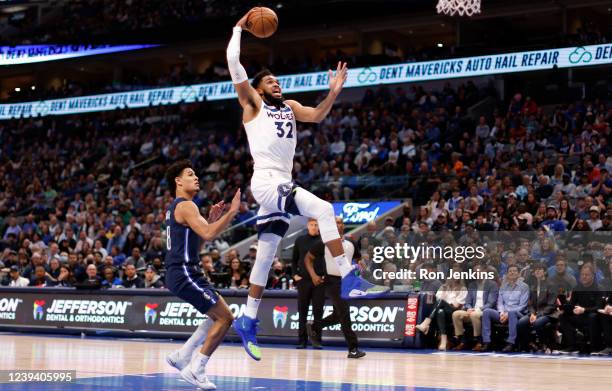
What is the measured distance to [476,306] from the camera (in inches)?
570

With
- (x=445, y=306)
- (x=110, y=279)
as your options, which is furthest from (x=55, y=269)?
(x=445, y=306)

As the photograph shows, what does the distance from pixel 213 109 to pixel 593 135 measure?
1688cm

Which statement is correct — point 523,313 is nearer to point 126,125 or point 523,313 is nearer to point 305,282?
point 305,282

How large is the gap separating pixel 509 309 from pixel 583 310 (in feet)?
3.80

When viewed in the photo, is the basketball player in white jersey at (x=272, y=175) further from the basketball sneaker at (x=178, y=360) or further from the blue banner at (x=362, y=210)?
the blue banner at (x=362, y=210)

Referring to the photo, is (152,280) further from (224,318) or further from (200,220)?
(200,220)

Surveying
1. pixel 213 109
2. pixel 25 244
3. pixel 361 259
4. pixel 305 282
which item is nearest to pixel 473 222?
pixel 361 259

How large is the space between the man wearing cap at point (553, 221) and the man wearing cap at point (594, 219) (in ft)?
1.62

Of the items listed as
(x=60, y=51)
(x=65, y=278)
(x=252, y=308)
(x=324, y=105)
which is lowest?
(x=252, y=308)

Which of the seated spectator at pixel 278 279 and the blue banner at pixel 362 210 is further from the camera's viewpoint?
the blue banner at pixel 362 210

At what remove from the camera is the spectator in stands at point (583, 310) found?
1357 centimetres

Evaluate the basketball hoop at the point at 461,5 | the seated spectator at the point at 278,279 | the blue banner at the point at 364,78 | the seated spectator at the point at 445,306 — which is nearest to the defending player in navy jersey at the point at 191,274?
the seated spectator at the point at 445,306

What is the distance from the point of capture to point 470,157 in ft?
72.8

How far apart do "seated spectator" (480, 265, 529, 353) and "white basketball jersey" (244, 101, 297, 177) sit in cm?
701
